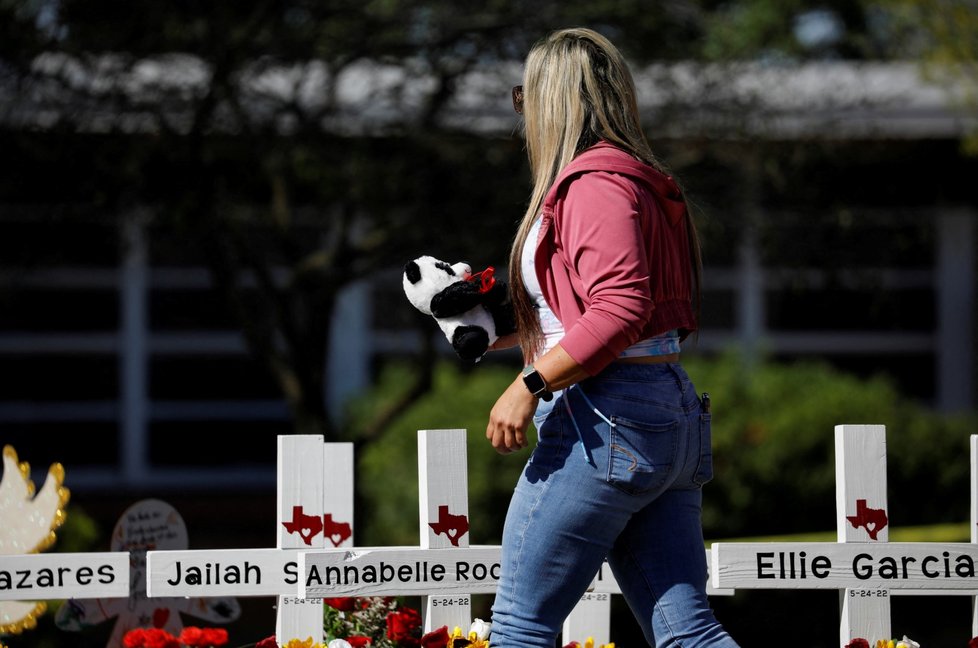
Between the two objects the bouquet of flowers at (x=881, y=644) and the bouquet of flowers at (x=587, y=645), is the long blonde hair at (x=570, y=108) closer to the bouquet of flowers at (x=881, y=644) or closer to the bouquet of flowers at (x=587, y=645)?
the bouquet of flowers at (x=587, y=645)

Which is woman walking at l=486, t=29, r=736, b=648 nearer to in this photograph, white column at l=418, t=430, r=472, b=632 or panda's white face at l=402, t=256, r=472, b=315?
panda's white face at l=402, t=256, r=472, b=315

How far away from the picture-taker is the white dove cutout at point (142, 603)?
345cm

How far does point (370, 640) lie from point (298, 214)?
21.5 feet

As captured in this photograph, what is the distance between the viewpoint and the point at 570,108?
8.32 feet

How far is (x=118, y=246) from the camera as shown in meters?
5.71

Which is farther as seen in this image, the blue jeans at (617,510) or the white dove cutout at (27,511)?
the white dove cutout at (27,511)

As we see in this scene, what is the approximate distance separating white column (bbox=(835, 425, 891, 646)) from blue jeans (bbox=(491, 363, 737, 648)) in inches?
34.2

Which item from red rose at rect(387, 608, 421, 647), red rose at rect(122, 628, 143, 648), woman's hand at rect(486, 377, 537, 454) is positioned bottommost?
red rose at rect(122, 628, 143, 648)

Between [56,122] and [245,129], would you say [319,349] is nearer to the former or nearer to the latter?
[245,129]

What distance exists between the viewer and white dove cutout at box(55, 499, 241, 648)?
3445mm

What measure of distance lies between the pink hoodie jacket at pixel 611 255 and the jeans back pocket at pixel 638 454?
0.46 ft

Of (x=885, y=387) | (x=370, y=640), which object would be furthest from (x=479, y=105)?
(x=885, y=387)

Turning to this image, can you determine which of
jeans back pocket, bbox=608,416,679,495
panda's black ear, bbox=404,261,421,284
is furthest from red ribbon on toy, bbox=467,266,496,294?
jeans back pocket, bbox=608,416,679,495

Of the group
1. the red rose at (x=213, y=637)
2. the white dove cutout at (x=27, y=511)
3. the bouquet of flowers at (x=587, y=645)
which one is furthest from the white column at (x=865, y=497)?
the white dove cutout at (x=27, y=511)
